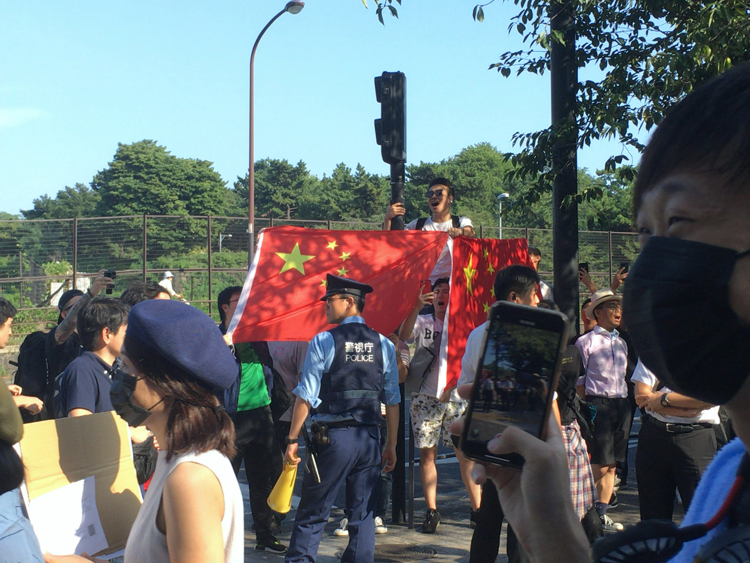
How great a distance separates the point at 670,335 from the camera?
0.90 m

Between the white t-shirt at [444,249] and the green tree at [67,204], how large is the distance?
281 ft

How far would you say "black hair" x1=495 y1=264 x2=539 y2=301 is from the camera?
452cm

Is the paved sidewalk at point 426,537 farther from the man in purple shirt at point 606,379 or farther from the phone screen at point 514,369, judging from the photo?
the phone screen at point 514,369

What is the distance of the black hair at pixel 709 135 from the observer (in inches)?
32.9

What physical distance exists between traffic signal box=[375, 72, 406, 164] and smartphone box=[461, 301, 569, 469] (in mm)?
5485

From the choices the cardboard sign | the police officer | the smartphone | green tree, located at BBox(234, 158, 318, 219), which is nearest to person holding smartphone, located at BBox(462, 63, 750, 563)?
the smartphone

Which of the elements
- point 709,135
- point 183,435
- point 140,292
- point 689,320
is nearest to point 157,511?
point 183,435

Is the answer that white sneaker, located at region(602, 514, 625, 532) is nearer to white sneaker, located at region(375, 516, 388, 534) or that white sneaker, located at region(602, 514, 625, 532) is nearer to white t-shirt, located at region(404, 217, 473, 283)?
white sneaker, located at region(375, 516, 388, 534)

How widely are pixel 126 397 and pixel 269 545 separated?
3774 mm

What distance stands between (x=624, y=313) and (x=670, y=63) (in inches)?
241

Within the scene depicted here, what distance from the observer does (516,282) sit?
179 inches

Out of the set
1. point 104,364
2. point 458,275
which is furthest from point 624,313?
point 458,275

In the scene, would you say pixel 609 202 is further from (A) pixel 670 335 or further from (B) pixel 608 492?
(A) pixel 670 335

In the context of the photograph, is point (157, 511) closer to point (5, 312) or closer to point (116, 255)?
point (5, 312)
